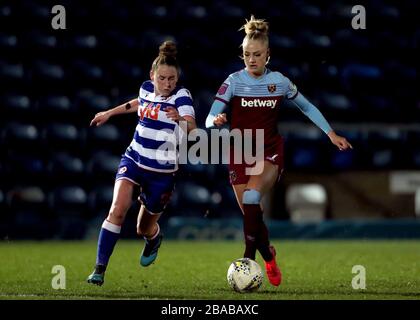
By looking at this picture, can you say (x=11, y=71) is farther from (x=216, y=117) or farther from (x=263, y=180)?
(x=216, y=117)

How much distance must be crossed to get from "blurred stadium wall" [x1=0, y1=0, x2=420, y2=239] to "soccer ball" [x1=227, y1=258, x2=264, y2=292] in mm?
5884

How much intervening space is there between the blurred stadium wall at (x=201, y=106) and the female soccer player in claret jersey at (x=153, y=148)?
532cm

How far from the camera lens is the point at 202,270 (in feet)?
25.4

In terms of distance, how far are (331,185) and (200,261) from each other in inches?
196

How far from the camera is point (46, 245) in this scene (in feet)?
→ 36.1

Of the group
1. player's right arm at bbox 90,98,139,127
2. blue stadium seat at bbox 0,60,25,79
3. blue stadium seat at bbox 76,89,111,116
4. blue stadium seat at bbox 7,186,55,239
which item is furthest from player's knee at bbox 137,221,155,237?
blue stadium seat at bbox 0,60,25,79

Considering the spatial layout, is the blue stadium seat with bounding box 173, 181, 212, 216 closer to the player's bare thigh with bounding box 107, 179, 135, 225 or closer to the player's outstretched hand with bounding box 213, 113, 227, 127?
the player's bare thigh with bounding box 107, 179, 135, 225

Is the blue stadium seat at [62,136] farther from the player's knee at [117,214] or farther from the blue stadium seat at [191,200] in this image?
the player's knee at [117,214]

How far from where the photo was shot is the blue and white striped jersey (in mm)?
6352

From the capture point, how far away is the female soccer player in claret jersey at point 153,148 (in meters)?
6.23

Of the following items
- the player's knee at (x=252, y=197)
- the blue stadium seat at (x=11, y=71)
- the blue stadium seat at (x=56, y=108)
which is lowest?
the player's knee at (x=252, y=197)

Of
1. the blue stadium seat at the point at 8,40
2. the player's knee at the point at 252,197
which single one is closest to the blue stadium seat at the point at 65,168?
the blue stadium seat at the point at 8,40

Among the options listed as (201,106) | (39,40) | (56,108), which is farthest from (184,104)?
(39,40)
